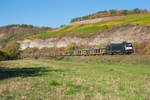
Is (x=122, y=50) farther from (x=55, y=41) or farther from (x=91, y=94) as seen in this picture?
(x=55, y=41)

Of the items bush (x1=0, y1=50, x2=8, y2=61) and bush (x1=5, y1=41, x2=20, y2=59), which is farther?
bush (x1=5, y1=41, x2=20, y2=59)

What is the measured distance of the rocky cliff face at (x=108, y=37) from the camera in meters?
55.0

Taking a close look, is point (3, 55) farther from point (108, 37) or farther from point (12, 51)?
point (108, 37)

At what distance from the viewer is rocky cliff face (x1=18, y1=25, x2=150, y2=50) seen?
180ft

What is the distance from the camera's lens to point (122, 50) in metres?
39.2

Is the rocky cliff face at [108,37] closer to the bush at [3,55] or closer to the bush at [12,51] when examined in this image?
the bush at [12,51]

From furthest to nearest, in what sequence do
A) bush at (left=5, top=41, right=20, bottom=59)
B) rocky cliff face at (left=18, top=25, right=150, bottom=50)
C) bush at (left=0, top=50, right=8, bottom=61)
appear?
bush at (left=5, top=41, right=20, bottom=59) → bush at (left=0, top=50, right=8, bottom=61) → rocky cliff face at (left=18, top=25, right=150, bottom=50)

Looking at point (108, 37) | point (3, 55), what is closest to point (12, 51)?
point (3, 55)

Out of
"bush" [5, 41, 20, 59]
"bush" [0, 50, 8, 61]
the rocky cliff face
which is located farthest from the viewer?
"bush" [5, 41, 20, 59]

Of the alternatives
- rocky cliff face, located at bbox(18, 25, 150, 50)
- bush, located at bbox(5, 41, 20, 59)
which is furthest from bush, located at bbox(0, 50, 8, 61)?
rocky cliff face, located at bbox(18, 25, 150, 50)

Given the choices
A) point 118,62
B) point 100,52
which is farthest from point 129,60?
point 100,52

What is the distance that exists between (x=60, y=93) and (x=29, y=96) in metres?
1.38

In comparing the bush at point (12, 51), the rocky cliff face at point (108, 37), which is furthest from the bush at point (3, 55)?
the rocky cliff face at point (108, 37)

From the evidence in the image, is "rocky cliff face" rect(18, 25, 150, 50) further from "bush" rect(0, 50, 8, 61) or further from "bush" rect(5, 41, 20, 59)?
"bush" rect(0, 50, 8, 61)
